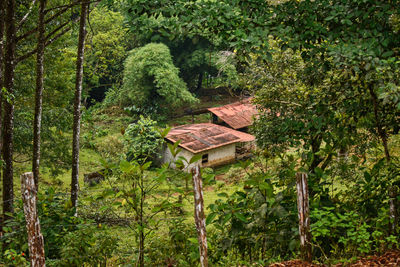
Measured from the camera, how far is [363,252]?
4.42 meters

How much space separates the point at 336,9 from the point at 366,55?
2.88 feet

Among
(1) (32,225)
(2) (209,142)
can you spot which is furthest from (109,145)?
(1) (32,225)

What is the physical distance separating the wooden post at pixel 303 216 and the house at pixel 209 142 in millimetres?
21333

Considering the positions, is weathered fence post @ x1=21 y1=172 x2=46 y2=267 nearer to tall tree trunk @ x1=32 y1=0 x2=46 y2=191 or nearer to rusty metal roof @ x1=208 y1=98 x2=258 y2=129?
tall tree trunk @ x1=32 y1=0 x2=46 y2=191

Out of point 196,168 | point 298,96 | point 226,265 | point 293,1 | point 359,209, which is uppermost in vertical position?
point 293,1

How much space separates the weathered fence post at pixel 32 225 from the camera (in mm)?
3846

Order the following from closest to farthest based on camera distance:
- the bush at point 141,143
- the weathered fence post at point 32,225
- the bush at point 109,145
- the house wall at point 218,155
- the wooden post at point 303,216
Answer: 1. the weathered fence post at point 32,225
2. the wooden post at point 303,216
3. the bush at point 141,143
4. the bush at point 109,145
5. the house wall at point 218,155

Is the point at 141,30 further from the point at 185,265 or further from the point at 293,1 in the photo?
the point at 185,265

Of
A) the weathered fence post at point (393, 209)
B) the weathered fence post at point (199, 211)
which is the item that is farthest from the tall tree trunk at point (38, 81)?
the weathered fence post at point (393, 209)

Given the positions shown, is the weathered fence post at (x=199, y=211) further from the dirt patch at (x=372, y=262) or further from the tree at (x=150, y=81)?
the tree at (x=150, y=81)

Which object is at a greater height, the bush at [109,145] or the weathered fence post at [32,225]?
the weathered fence post at [32,225]

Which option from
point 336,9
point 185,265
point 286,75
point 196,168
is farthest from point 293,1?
point 286,75

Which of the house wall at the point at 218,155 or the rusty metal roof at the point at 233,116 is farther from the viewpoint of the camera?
the rusty metal roof at the point at 233,116

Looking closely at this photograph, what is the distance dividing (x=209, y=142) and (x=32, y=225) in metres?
23.0
